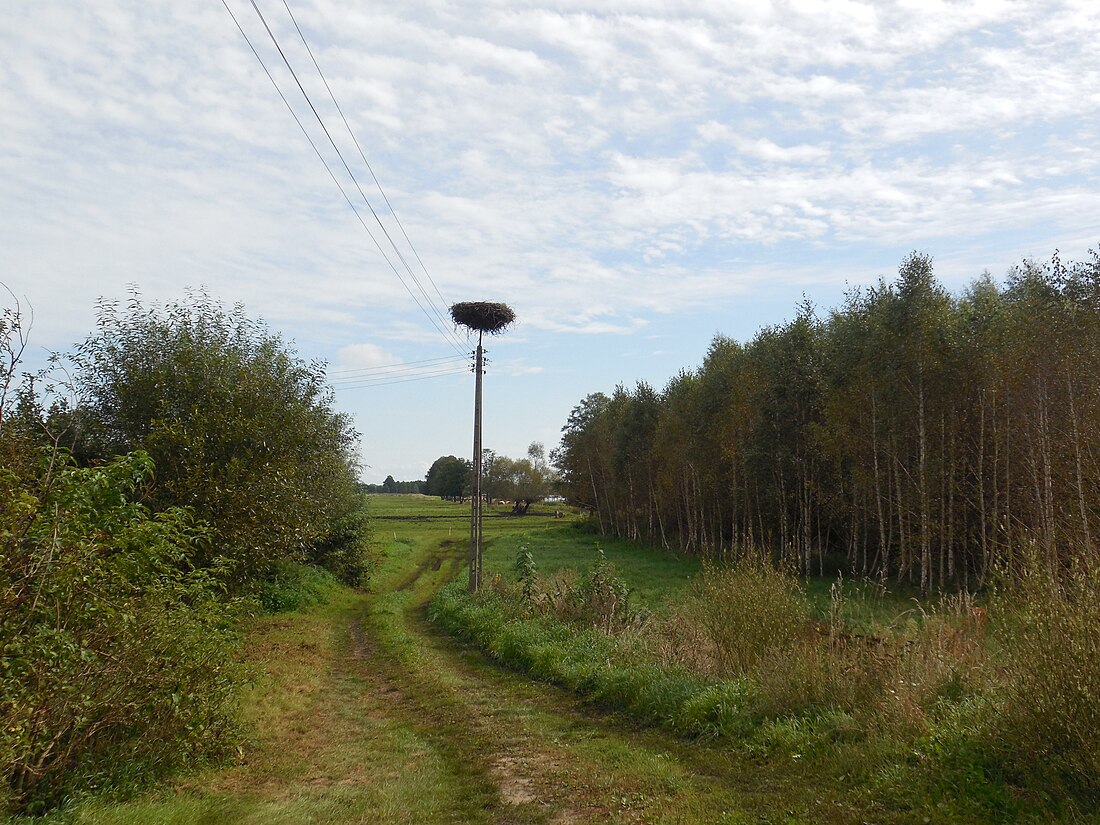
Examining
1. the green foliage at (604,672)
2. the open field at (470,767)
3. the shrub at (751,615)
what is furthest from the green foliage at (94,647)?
the shrub at (751,615)

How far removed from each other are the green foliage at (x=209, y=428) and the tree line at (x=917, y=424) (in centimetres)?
1003

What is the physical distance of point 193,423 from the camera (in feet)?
47.0

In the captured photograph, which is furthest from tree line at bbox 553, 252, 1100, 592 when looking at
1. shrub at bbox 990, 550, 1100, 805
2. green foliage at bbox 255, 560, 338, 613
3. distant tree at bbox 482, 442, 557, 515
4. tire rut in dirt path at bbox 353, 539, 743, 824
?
distant tree at bbox 482, 442, 557, 515

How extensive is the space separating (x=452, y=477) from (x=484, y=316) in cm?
10908

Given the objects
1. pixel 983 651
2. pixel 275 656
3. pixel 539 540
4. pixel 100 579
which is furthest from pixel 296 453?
pixel 539 540

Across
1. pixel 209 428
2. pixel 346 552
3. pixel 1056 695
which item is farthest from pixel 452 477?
pixel 1056 695

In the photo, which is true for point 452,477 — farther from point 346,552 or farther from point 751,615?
point 751,615

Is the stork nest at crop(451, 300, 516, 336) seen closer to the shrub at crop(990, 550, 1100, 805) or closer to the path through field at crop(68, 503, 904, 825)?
the path through field at crop(68, 503, 904, 825)

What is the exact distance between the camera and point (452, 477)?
13462 centimetres

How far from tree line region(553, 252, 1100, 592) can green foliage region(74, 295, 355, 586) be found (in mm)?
10034

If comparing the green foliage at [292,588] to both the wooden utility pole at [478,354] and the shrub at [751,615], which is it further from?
the shrub at [751,615]

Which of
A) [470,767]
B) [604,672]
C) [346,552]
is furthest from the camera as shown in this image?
[346,552]

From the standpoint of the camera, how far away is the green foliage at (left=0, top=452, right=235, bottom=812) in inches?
249

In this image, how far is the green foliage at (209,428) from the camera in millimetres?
14008
